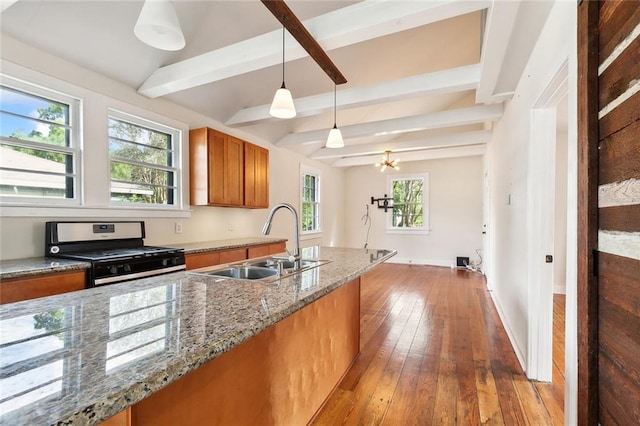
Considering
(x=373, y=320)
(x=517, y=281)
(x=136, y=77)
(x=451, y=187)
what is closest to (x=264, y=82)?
(x=136, y=77)

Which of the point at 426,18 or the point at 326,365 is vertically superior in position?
the point at 426,18

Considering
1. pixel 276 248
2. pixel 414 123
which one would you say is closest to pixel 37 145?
pixel 276 248

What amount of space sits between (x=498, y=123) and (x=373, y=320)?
3163 mm

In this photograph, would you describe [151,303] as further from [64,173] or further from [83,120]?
[83,120]

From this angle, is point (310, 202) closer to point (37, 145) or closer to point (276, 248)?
point (276, 248)

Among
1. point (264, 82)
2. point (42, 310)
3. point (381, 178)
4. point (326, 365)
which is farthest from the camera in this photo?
point (381, 178)

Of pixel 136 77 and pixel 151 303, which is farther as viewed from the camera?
pixel 136 77

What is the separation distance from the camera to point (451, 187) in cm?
666

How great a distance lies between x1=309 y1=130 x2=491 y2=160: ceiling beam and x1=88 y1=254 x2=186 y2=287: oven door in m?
3.95

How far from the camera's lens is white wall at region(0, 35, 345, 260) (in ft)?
7.11

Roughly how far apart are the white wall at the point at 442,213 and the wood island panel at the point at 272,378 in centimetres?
508

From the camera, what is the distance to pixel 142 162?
10.1 ft

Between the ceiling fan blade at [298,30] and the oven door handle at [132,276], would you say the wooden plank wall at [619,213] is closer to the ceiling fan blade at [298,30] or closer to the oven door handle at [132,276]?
the ceiling fan blade at [298,30]

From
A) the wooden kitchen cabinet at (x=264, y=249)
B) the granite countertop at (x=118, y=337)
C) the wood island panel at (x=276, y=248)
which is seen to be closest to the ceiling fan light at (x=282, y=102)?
the granite countertop at (x=118, y=337)
